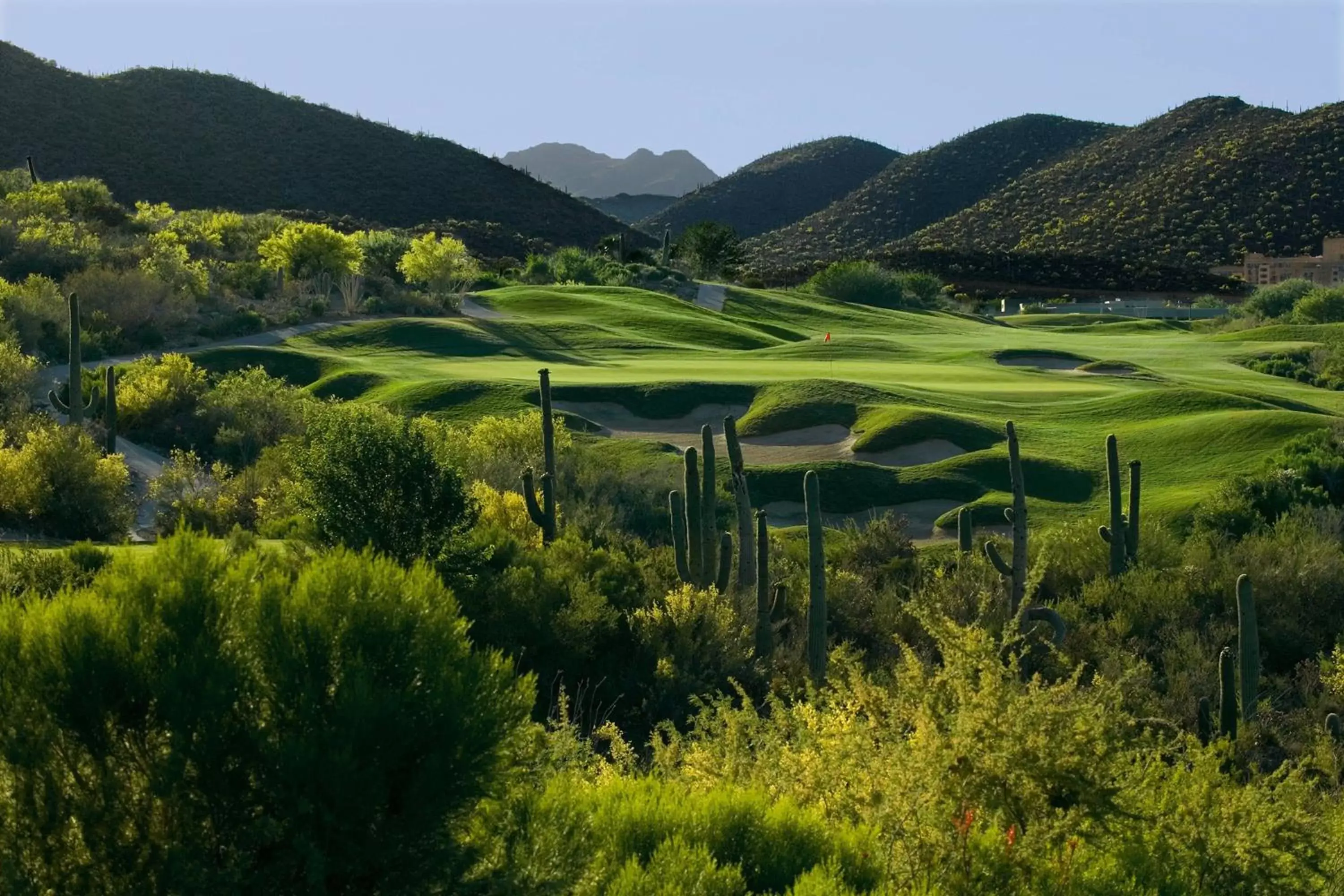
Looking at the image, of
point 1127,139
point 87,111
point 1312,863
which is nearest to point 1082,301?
point 1127,139

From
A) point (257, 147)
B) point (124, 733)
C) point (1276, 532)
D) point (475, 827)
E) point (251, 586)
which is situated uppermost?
point (257, 147)

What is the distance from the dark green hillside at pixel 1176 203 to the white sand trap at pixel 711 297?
24.3 meters

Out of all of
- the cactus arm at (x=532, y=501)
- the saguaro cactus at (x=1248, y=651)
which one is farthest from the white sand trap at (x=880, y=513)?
the saguaro cactus at (x=1248, y=651)

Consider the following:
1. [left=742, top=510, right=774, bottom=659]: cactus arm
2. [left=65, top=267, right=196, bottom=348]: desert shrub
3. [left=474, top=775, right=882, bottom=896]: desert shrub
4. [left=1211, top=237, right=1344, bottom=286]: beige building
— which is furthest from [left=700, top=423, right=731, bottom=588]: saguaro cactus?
[left=1211, top=237, right=1344, bottom=286]: beige building

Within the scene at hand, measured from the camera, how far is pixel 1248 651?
14445 millimetres

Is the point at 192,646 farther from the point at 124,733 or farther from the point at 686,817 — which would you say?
the point at 686,817

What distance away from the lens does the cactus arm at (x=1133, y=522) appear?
1980 cm

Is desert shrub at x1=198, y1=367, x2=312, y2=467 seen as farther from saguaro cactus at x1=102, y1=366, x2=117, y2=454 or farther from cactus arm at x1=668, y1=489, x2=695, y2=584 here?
cactus arm at x1=668, y1=489, x2=695, y2=584

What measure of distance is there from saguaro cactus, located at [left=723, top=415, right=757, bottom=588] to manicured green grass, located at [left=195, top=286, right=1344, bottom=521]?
267 inches

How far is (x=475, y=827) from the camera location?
22.9 feet

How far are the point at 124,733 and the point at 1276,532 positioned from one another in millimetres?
17988

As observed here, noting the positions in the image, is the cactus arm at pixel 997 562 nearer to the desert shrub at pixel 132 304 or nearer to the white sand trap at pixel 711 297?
the desert shrub at pixel 132 304

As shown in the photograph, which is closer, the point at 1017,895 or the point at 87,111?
the point at 1017,895

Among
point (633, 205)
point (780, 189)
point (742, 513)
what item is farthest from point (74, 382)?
point (633, 205)
